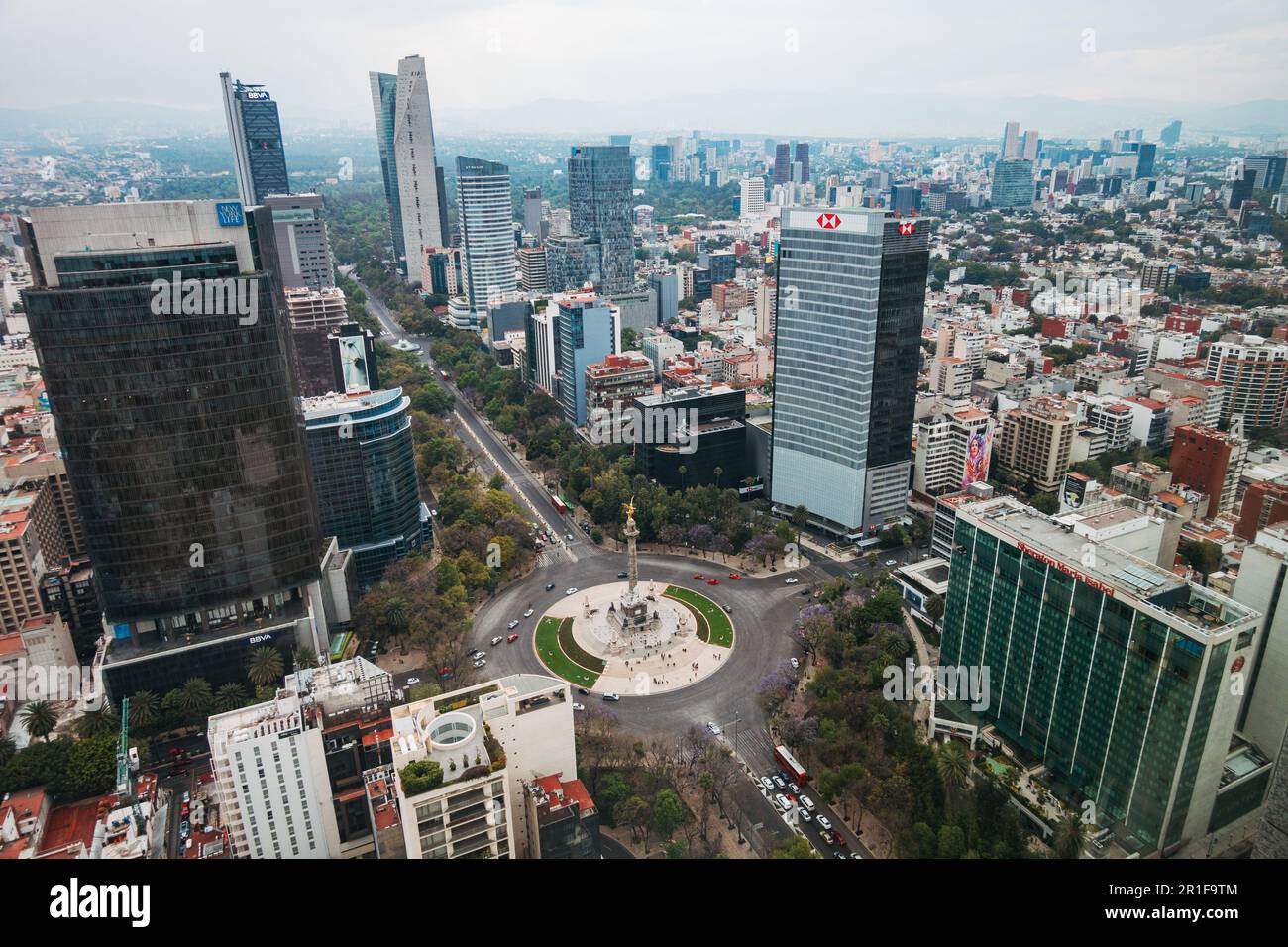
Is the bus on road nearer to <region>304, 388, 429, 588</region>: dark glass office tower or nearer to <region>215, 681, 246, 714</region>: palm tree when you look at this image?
<region>215, 681, 246, 714</region>: palm tree

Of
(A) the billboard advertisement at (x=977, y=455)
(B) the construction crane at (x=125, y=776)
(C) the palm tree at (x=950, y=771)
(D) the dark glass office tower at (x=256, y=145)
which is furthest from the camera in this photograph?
(D) the dark glass office tower at (x=256, y=145)

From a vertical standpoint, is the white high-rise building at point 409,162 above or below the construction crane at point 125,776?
above

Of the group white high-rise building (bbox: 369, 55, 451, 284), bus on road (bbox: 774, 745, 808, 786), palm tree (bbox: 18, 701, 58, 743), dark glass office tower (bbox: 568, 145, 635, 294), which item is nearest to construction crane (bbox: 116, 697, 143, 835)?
palm tree (bbox: 18, 701, 58, 743)

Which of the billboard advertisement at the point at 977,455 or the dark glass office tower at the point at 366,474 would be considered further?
the billboard advertisement at the point at 977,455

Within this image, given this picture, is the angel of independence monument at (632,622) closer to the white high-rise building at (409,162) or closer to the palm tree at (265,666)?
the palm tree at (265,666)

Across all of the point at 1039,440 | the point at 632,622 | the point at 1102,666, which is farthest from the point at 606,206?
the point at 1102,666

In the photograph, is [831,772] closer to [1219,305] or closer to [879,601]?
[879,601]

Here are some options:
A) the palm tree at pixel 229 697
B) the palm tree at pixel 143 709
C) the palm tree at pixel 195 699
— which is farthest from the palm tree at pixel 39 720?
the palm tree at pixel 229 697
